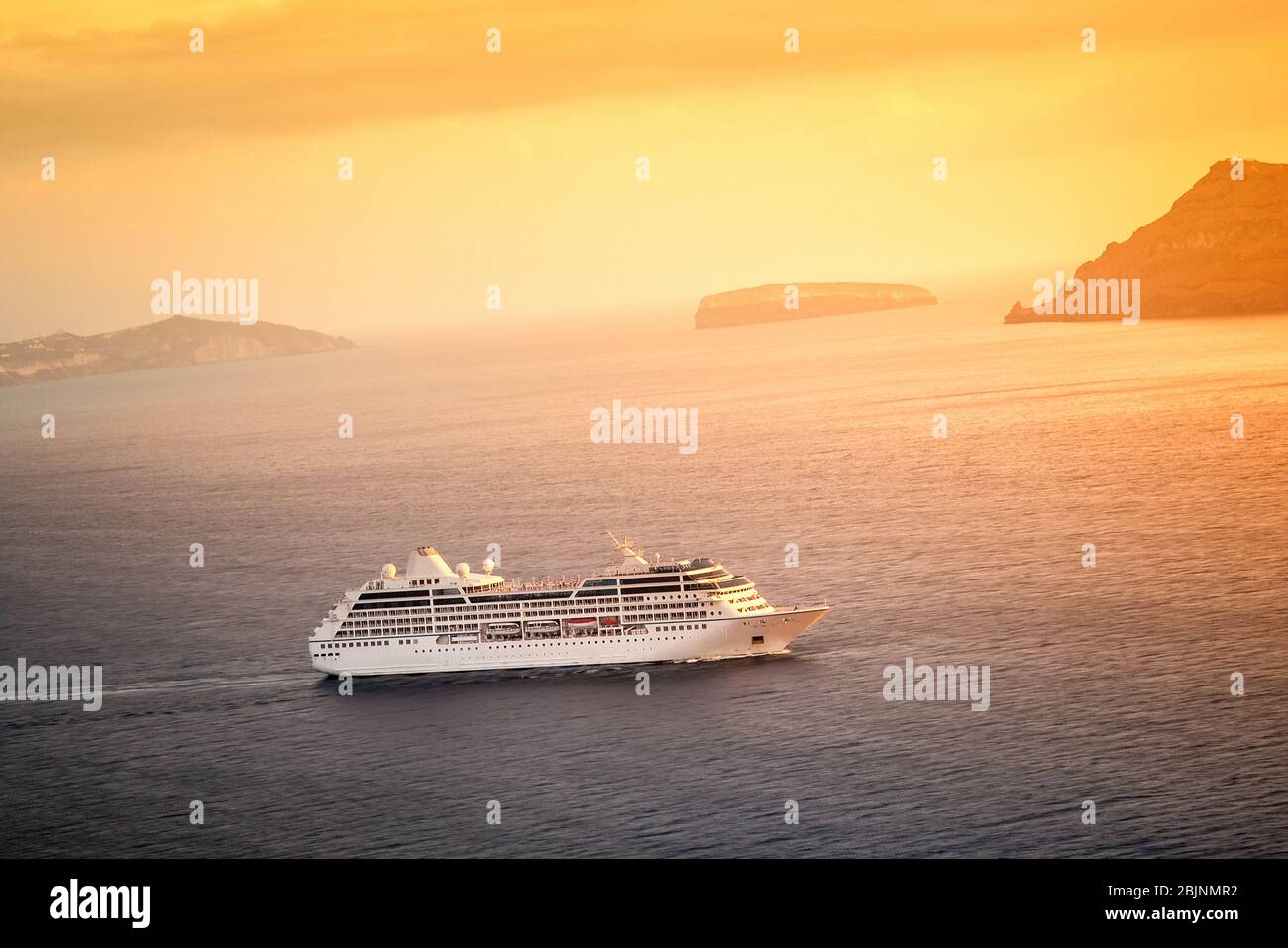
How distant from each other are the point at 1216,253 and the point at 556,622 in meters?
109

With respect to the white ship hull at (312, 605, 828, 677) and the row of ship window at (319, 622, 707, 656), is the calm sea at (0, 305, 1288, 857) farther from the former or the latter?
the row of ship window at (319, 622, 707, 656)

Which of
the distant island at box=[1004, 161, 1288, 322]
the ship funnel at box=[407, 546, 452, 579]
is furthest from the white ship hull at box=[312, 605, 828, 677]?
the distant island at box=[1004, 161, 1288, 322]

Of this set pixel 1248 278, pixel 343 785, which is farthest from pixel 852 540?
pixel 1248 278

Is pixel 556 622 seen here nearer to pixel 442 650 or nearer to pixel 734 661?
pixel 442 650

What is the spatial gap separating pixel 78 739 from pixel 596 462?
1854 inches

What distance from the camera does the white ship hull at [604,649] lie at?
4497 cm

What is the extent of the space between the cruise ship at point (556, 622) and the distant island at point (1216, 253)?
102 m

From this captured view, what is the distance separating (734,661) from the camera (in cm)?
4494

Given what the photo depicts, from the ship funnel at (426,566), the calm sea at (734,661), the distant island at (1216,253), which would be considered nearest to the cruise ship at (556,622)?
the ship funnel at (426,566)

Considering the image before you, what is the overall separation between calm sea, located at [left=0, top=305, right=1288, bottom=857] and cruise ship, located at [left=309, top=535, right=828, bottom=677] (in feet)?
2.88

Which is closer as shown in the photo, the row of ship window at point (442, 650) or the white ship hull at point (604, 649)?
the white ship hull at point (604, 649)

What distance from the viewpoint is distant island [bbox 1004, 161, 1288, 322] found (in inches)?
5320

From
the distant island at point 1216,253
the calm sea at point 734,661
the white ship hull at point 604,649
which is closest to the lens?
the calm sea at point 734,661

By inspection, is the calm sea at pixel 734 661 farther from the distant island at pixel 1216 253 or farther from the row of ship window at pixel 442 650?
the distant island at pixel 1216 253
